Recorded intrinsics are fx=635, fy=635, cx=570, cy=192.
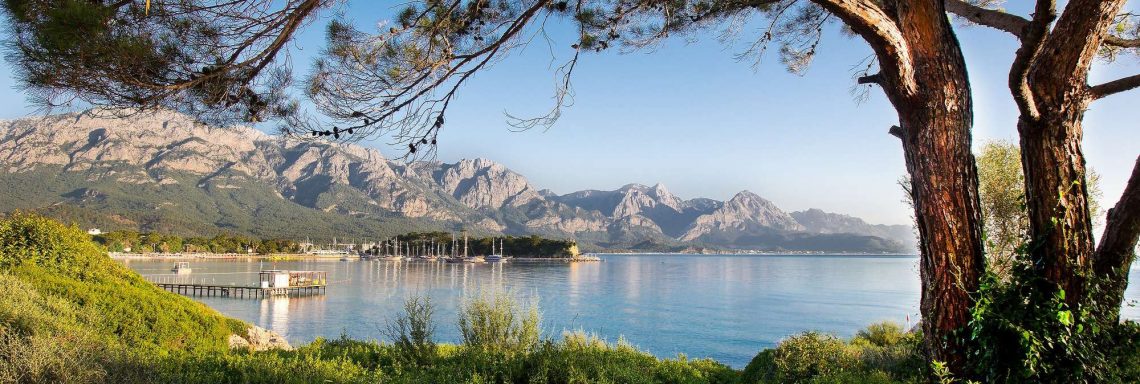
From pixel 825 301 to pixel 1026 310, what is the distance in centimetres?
4481

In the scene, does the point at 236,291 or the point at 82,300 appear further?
the point at 236,291

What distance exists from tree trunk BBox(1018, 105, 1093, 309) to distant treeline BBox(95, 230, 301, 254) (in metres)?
108

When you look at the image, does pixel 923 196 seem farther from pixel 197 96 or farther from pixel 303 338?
pixel 303 338

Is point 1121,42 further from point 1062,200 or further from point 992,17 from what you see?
point 1062,200

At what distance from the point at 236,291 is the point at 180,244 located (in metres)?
74.5

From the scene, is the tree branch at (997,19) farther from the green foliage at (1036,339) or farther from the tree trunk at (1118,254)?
the green foliage at (1036,339)

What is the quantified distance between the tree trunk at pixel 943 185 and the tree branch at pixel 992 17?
0.83m

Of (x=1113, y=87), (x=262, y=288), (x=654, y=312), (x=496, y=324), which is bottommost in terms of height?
(x=654, y=312)

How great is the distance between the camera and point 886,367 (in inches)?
308

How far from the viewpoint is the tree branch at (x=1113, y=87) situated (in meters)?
Result: 3.21

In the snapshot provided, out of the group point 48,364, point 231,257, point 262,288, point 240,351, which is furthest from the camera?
point 231,257

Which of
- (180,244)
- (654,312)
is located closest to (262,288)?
(654,312)

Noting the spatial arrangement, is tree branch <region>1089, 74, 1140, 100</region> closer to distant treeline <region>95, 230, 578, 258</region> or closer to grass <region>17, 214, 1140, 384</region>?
grass <region>17, 214, 1140, 384</region>

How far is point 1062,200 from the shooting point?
3.16 meters
